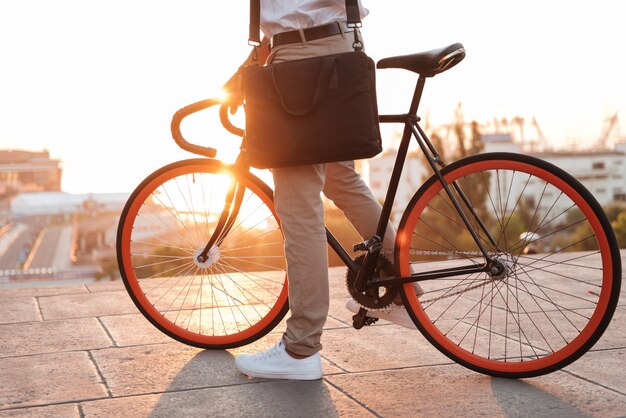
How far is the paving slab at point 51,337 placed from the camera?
3252mm

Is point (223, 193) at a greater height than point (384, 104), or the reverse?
point (384, 104)

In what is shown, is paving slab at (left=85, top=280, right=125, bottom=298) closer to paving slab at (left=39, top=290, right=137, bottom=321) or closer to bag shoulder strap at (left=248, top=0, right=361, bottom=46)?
paving slab at (left=39, top=290, right=137, bottom=321)

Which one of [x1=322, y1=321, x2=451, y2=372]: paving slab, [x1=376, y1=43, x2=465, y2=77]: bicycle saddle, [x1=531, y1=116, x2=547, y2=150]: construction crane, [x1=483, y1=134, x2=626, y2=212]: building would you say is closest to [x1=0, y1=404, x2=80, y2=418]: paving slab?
[x1=322, y1=321, x2=451, y2=372]: paving slab

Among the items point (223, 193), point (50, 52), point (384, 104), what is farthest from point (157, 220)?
point (50, 52)

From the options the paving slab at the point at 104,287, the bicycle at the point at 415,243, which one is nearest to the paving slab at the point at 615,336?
the bicycle at the point at 415,243

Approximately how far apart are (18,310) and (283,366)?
6.19 feet

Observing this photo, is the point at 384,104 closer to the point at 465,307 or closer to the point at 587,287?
the point at 465,307

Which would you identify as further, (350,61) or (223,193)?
(223,193)

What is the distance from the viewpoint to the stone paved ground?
7.93 ft

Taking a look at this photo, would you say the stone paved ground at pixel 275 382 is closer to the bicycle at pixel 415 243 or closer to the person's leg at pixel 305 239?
the bicycle at pixel 415 243

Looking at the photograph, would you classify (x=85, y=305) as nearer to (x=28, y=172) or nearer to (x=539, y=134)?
(x=28, y=172)

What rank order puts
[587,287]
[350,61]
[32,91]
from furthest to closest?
[32,91]
[587,287]
[350,61]

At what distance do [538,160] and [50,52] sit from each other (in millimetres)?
102117

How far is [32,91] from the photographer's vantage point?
3546 inches
